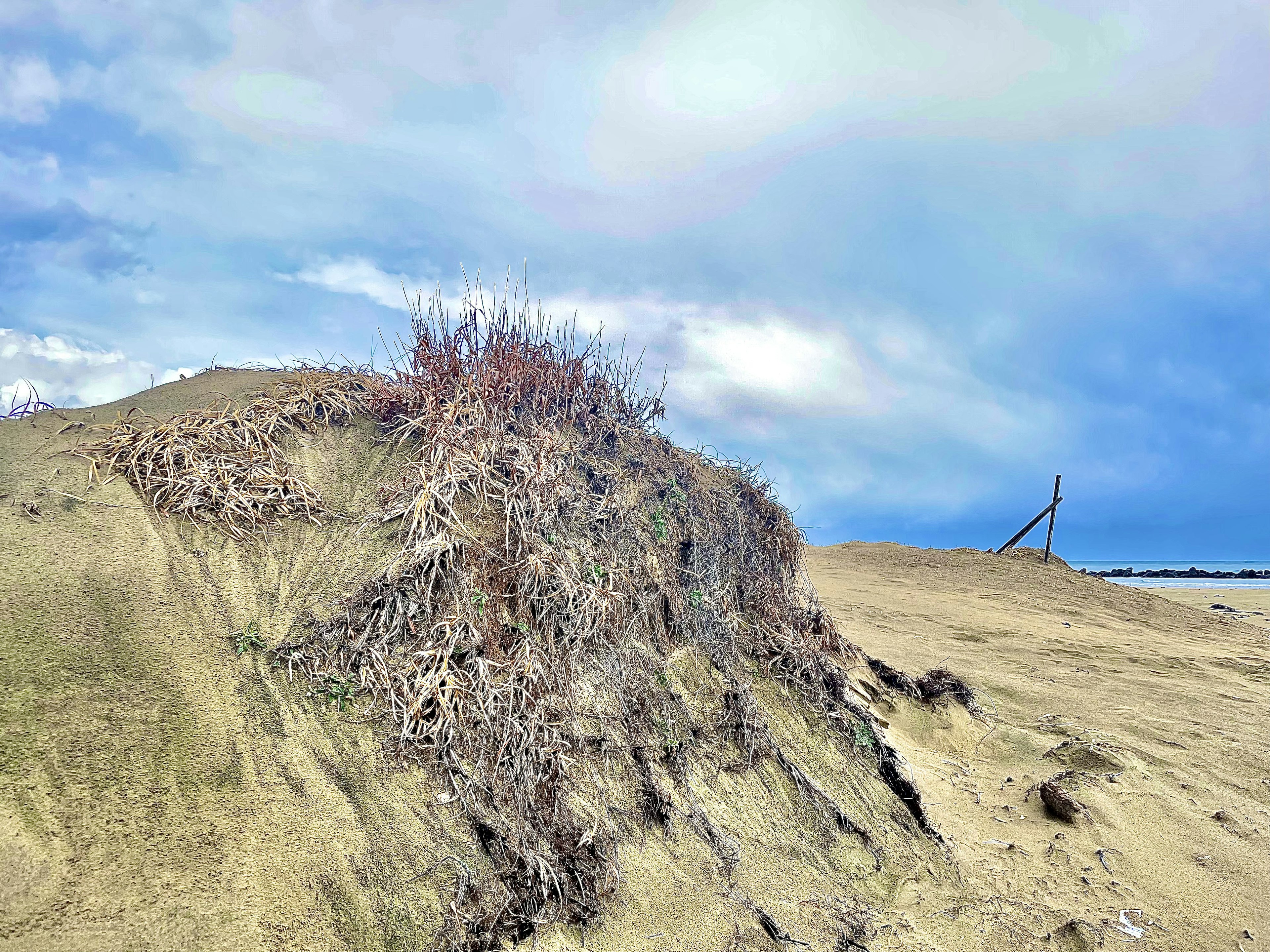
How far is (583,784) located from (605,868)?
38 cm

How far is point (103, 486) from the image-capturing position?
3.36 metres

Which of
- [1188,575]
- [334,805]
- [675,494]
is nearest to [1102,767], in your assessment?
[675,494]

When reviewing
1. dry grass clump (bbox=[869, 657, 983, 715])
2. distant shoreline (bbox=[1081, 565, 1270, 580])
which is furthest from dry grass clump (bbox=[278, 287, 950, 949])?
distant shoreline (bbox=[1081, 565, 1270, 580])

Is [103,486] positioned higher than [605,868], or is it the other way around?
[103,486]

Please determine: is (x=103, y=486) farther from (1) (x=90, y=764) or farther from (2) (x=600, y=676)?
(2) (x=600, y=676)

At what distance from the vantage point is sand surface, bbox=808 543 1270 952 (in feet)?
13.3

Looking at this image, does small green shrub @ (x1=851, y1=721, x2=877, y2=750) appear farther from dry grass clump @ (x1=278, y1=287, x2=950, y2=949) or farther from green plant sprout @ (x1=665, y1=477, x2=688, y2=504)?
green plant sprout @ (x1=665, y1=477, x2=688, y2=504)

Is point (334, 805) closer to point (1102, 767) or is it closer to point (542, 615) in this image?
point (542, 615)

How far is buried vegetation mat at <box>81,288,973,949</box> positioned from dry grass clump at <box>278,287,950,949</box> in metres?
0.01

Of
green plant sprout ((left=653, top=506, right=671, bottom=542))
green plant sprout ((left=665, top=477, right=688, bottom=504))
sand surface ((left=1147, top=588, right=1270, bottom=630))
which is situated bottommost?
green plant sprout ((left=653, top=506, right=671, bottom=542))

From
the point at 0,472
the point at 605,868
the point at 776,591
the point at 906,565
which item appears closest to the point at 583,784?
the point at 605,868

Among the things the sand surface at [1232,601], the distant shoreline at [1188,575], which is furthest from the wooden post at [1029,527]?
the distant shoreline at [1188,575]

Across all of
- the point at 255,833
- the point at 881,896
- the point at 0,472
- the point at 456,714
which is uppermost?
the point at 0,472

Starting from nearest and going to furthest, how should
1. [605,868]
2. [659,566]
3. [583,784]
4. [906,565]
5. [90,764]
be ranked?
[90,764] → [605,868] → [583,784] → [659,566] → [906,565]
